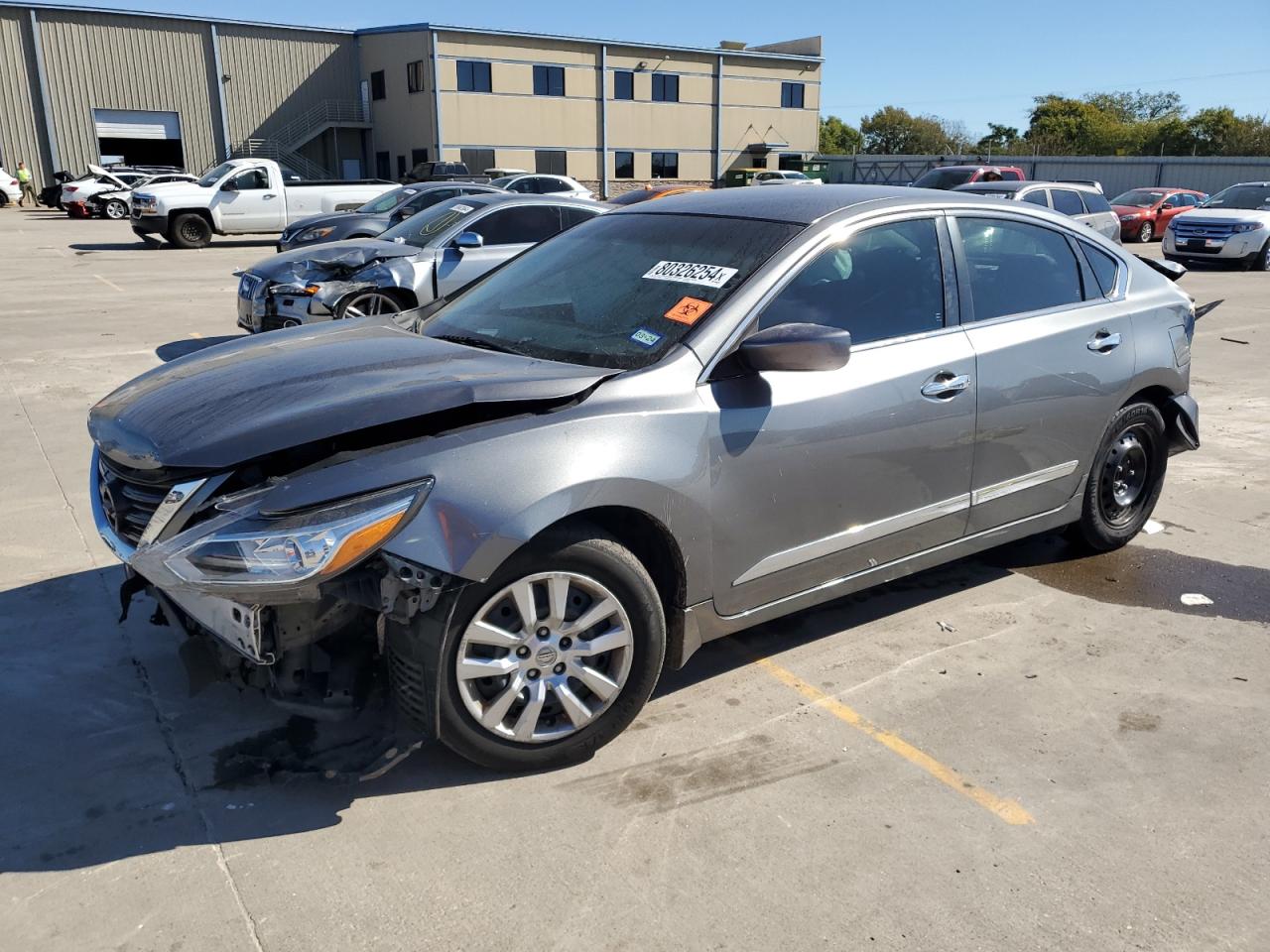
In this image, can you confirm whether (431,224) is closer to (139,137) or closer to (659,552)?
(659,552)

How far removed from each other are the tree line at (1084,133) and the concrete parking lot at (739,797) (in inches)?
2619

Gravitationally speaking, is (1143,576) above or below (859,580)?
below

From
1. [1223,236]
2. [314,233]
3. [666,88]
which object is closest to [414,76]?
[666,88]

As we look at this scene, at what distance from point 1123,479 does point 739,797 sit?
299 cm

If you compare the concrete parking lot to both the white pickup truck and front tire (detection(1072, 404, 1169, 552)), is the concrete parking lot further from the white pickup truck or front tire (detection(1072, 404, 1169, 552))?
the white pickup truck

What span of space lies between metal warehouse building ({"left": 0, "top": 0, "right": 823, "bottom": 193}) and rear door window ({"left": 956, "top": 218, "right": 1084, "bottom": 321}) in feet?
151

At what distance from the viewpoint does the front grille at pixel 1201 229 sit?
70.8 feet

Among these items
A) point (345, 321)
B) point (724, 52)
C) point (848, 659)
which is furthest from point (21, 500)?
point (724, 52)

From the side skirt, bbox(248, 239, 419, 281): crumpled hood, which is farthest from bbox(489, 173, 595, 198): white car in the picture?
the side skirt

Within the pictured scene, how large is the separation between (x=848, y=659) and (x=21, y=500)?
453 cm

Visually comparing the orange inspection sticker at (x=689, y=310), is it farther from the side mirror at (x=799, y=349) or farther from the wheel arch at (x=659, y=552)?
the wheel arch at (x=659, y=552)

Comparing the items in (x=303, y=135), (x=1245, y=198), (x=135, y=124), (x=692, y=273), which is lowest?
(x=1245, y=198)

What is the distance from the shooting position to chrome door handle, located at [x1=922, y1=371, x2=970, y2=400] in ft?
12.9

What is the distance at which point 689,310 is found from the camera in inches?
141
